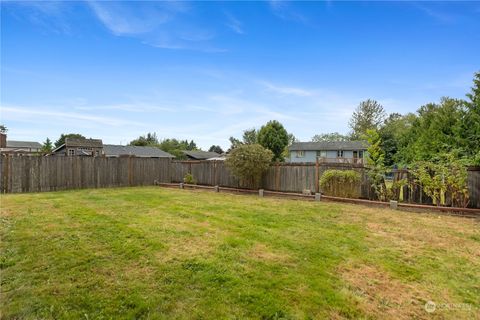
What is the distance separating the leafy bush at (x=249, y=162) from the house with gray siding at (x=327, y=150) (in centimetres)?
2362

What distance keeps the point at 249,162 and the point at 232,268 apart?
26.6 ft

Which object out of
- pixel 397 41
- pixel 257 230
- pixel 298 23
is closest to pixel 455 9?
pixel 397 41

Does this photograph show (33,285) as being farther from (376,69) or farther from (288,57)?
(376,69)

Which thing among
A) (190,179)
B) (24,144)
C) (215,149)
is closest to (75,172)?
(190,179)

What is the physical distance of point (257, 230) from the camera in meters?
5.20

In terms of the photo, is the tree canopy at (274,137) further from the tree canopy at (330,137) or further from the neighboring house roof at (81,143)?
the tree canopy at (330,137)

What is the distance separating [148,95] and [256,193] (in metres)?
9.68

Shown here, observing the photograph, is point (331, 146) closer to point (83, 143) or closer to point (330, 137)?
point (330, 137)

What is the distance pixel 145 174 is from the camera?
1451cm

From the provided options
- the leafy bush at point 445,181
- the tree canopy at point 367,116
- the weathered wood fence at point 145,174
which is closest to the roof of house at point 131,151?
the weathered wood fence at point 145,174

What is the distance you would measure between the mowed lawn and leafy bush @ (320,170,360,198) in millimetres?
3168

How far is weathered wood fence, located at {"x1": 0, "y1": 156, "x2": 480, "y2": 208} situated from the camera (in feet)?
30.6

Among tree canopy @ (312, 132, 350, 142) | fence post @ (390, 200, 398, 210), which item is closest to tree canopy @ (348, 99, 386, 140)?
tree canopy @ (312, 132, 350, 142)

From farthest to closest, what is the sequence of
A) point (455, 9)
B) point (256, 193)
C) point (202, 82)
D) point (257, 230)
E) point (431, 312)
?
point (202, 82), point (256, 193), point (455, 9), point (257, 230), point (431, 312)
